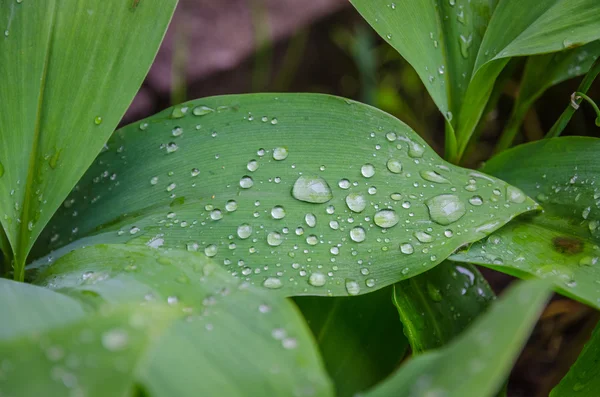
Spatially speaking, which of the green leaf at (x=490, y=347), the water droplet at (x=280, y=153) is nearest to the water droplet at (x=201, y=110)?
the water droplet at (x=280, y=153)

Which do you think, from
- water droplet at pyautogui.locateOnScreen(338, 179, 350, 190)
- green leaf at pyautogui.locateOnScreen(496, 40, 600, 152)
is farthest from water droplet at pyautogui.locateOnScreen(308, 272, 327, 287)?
green leaf at pyautogui.locateOnScreen(496, 40, 600, 152)

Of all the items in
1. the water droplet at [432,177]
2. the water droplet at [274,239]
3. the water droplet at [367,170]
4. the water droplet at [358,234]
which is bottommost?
the water droplet at [274,239]

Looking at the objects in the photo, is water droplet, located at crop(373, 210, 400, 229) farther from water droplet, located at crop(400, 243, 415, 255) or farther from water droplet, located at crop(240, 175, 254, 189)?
water droplet, located at crop(240, 175, 254, 189)

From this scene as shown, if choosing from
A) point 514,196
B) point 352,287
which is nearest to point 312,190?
point 352,287

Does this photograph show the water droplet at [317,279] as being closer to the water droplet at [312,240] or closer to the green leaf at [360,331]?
the water droplet at [312,240]

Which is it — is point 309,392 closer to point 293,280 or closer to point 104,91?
point 293,280

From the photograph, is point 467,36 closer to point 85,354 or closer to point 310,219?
point 310,219

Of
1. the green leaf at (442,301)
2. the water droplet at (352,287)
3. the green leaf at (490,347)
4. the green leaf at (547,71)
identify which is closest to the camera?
the green leaf at (490,347)
